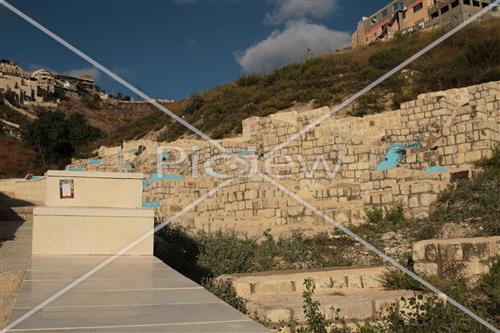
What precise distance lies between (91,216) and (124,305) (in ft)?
8.98

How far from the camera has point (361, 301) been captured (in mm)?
4422

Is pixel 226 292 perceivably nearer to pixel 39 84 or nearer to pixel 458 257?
pixel 458 257

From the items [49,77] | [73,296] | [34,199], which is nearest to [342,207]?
[73,296]

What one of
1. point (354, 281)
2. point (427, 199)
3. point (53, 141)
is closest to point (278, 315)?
point (354, 281)

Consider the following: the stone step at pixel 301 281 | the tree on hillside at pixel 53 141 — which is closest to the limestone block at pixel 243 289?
the stone step at pixel 301 281

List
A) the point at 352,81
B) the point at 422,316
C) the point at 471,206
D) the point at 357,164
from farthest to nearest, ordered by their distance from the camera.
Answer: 1. the point at 352,81
2. the point at 357,164
3. the point at 471,206
4. the point at 422,316

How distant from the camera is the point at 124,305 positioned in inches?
102

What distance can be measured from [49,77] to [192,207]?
85.8 metres

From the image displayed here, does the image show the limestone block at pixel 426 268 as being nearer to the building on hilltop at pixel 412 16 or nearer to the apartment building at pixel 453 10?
the building on hilltop at pixel 412 16

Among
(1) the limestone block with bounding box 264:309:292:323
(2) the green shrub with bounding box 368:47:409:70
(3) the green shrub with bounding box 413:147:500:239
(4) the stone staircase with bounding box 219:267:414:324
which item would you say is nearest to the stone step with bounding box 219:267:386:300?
(4) the stone staircase with bounding box 219:267:414:324

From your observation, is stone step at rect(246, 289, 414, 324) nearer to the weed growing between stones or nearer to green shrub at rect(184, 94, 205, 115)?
the weed growing between stones

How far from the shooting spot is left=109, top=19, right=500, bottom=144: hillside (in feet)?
76.3

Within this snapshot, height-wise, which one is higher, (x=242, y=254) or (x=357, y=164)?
(x=357, y=164)

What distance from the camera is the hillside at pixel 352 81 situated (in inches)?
916
